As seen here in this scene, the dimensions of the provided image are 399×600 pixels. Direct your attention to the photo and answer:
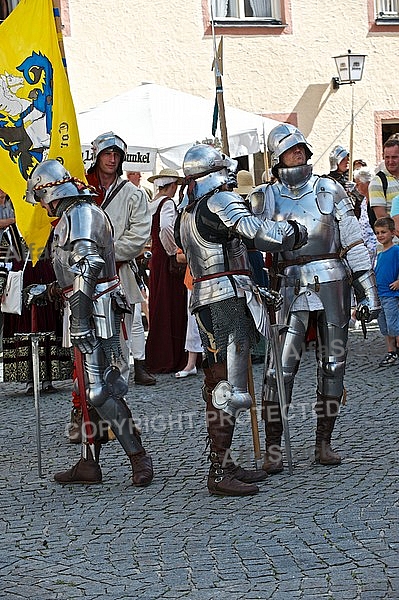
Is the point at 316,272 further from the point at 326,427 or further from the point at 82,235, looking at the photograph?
the point at 82,235

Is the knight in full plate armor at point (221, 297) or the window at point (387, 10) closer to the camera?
the knight in full plate armor at point (221, 297)

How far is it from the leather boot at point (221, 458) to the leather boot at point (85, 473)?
73 centimetres

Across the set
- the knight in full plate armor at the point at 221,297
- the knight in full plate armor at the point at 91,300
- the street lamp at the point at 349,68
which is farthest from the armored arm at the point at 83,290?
the street lamp at the point at 349,68

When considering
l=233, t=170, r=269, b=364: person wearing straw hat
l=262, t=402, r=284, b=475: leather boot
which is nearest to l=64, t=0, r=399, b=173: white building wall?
l=233, t=170, r=269, b=364: person wearing straw hat

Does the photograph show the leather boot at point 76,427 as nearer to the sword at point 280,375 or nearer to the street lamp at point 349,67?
the sword at point 280,375

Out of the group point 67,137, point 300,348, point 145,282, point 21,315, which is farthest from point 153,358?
point 300,348

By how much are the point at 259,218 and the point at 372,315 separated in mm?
933

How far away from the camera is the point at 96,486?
6848mm

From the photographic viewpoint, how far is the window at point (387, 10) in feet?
60.5

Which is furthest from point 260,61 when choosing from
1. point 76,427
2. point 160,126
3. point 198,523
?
point 198,523

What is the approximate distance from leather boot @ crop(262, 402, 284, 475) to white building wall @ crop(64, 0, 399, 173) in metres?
10.1

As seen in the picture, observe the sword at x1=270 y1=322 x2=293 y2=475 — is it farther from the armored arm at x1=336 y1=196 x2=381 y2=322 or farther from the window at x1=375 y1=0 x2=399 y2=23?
the window at x1=375 y1=0 x2=399 y2=23

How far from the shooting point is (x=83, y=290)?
661 centimetres

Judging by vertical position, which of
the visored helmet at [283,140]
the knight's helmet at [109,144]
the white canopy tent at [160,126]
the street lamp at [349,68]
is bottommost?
the visored helmet at [283,140]
